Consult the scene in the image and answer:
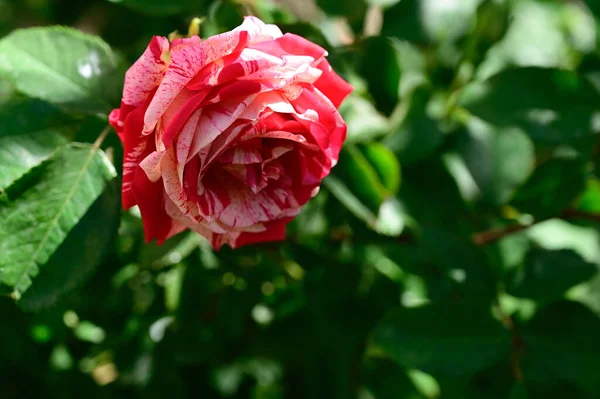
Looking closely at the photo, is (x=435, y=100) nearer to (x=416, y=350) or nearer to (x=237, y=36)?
(x=416, y=350)

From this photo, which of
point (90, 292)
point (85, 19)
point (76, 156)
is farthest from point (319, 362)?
point (85, 19)

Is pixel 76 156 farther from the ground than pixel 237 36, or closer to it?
closer to it

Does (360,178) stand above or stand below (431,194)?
above

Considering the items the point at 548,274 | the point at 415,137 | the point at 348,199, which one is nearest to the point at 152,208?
the point at 348,199

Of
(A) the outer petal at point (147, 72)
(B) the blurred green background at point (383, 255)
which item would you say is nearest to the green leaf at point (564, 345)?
(B) the blurred green background at point (383, 255)

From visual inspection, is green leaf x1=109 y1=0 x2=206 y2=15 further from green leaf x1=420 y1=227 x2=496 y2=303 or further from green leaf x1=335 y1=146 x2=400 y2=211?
green leaf x1=420 y1=227 x2=496 y2=303

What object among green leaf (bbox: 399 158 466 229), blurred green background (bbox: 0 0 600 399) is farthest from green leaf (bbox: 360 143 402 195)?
green leaf (bbox: 399 158 466 229)

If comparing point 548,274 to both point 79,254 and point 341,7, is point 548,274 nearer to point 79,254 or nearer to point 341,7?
point 341,7

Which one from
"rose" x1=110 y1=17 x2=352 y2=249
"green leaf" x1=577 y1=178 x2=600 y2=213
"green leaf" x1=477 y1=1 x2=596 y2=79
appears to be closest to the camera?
"rose" x1=110 y1=17 x2=352 y2=249
